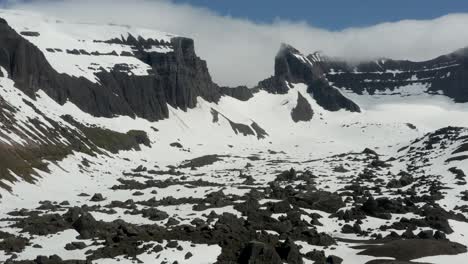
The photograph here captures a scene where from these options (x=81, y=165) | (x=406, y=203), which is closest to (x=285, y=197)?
(x=406, y=203)

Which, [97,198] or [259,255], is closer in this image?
[259,255]

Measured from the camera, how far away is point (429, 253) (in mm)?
69250

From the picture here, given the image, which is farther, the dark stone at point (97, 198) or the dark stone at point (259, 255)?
the dark stone at point (97, 198)

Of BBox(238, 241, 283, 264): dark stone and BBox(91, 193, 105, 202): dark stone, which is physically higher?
BBox(238, 241, 283, 264): dark stone

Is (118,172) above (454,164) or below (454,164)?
below

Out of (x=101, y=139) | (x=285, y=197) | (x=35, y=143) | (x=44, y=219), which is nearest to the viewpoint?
(x=44, y=219)

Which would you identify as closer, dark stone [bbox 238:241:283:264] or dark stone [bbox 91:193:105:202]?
dark stone [bbox 238:241:283:264]

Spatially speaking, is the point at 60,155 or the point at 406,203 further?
the point at 60,155

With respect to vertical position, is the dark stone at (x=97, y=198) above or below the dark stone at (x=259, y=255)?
below

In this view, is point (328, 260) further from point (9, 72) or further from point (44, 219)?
point (9, 72)

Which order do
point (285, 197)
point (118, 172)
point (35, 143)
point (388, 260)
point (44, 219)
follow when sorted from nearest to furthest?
point (388, 260), point (44, 219), point (285, 197), point (35, 143), point (118, 172)

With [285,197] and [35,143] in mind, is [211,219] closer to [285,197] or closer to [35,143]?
[285,197]

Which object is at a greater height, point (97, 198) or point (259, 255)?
point (259, 255)

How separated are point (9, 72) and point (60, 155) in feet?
229
